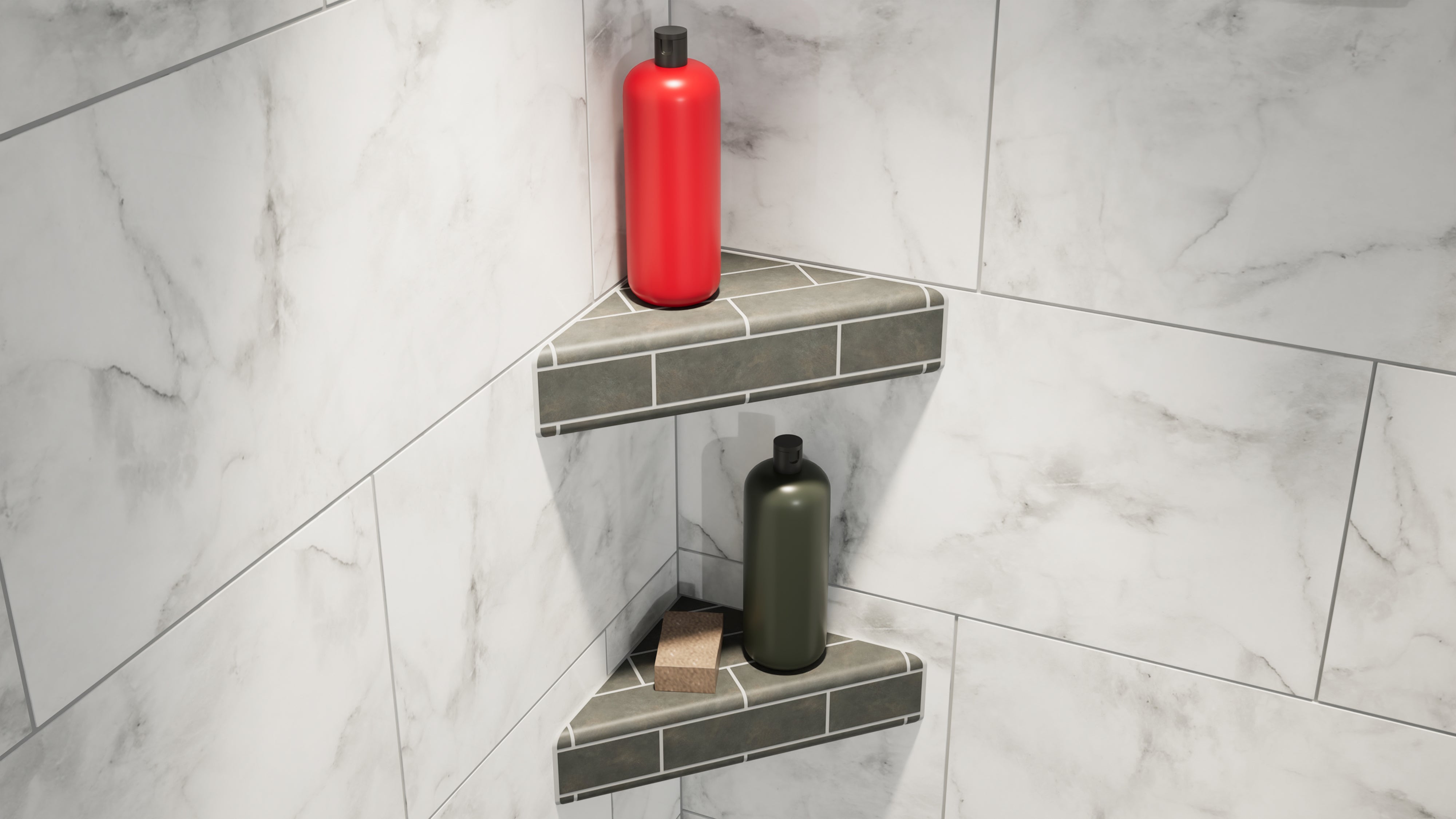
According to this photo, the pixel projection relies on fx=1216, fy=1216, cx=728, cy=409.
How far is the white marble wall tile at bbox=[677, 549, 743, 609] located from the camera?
4.97 ft

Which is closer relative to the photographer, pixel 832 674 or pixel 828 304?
pixel 828 304

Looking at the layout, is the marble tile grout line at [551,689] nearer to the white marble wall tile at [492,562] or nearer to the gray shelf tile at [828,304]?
the white marble wall tile at [492,562]

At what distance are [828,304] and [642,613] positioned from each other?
48 cm

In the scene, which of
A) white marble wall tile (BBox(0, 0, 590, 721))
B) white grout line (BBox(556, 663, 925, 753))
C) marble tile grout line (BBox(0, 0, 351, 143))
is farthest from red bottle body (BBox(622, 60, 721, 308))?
white grout line (BBox(556, 663, 925, 753))

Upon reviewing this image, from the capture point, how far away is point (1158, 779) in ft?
4.52

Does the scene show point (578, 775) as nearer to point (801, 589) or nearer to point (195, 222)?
point (801, 589)

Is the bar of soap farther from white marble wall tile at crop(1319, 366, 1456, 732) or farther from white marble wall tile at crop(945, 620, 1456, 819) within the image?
white marble wall tile at crop(1319, 366, 1456, 732)

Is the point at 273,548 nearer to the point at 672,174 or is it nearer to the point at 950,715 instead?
the point at 672,174

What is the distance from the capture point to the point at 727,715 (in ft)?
4.50

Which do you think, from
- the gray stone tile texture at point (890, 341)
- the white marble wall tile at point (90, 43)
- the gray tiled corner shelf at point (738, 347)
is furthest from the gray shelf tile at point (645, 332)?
the white marble wall tile at point (90, 43)

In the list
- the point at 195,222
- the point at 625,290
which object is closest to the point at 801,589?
the point at 625,290

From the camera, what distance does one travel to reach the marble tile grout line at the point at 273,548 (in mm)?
714

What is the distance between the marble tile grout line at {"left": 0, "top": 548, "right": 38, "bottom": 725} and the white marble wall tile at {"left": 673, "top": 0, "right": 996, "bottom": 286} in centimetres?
83

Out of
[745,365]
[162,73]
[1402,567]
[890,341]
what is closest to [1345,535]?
[1402,567]
